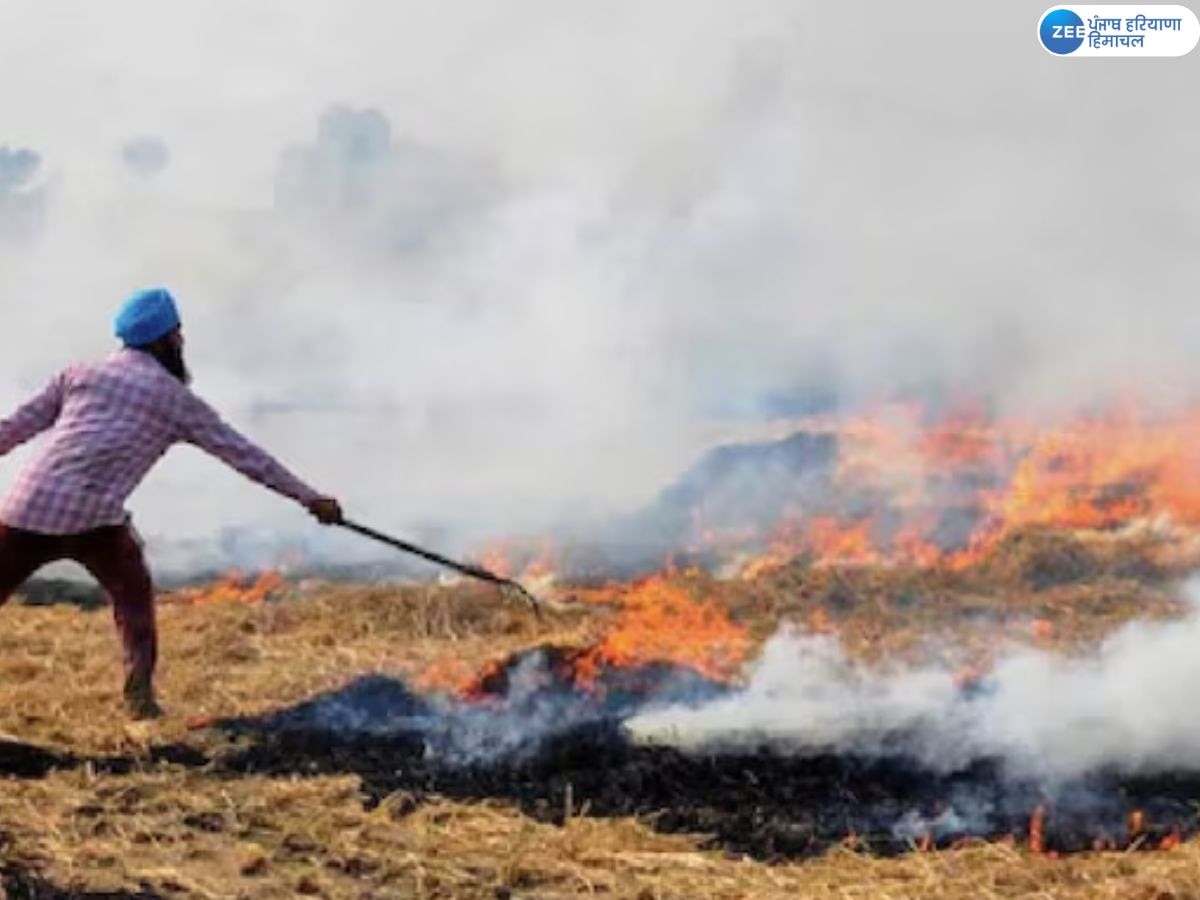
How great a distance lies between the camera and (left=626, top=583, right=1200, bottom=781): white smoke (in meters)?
6.88

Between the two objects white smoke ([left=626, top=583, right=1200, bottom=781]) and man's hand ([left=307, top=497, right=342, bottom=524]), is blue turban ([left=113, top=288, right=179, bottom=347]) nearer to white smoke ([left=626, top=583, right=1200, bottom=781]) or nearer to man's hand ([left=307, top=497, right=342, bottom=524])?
man's hand ([left=307, top=497, right=342, bottom=524])

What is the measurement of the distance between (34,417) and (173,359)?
705mm

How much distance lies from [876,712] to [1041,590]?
4801 mm

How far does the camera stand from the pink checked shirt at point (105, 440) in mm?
7305

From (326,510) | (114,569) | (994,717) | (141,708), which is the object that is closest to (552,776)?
(326,510)

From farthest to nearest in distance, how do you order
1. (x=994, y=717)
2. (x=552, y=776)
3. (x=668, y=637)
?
1. (x=668, y=637)
2. (x=994, y=717)
3. (x=552, y=776)

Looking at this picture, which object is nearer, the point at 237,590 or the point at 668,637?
the point at 668,637

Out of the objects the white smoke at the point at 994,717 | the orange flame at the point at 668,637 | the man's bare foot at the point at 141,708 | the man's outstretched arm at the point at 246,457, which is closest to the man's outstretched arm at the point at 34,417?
the man's outstretched arm at the point at 246,457

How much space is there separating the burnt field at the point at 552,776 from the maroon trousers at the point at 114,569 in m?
0.33

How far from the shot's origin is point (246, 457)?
24.3 feet

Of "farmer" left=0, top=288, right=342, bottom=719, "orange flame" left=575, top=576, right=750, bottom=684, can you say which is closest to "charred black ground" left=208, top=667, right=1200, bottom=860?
"orange flame" left=575, top=576, right=750, bottom=684

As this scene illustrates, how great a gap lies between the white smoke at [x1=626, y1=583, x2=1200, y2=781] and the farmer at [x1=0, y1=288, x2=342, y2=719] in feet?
7.29

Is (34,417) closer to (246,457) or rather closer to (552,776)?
(246,457)

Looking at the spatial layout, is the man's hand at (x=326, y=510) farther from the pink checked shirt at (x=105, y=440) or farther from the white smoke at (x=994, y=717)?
the white smoke at (x=994, y=717)
